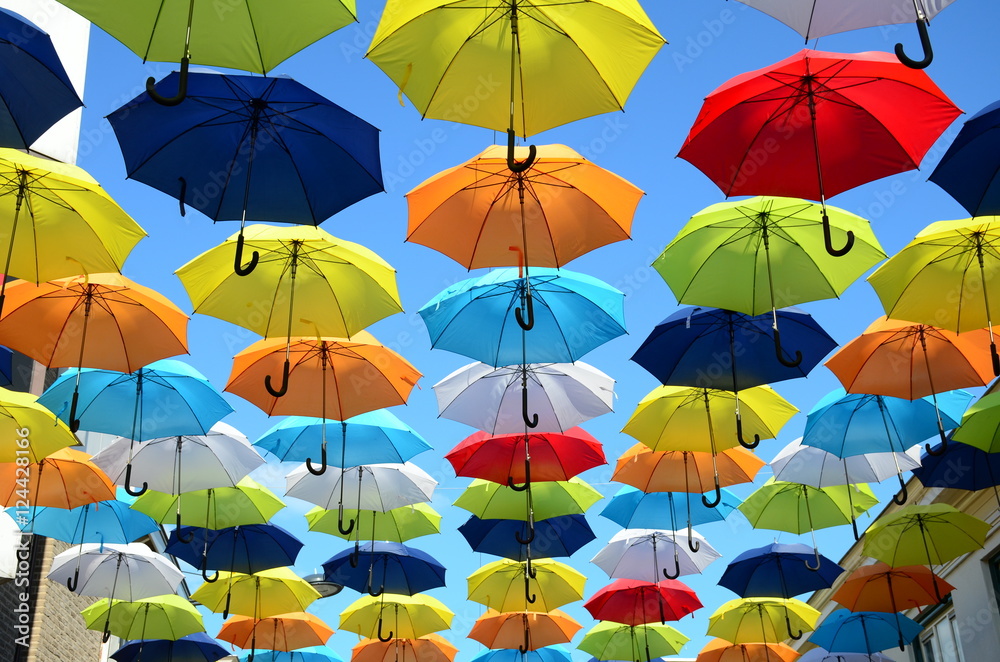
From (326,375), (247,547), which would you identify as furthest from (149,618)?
(326,375)

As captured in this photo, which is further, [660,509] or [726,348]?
[660,509]

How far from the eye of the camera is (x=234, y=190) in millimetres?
7324

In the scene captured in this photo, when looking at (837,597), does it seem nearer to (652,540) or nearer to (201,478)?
(652,540)

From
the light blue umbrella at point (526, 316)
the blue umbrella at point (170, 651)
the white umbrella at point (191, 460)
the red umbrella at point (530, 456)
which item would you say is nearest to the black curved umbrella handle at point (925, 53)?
the light blue umbrella at point (526, 316)

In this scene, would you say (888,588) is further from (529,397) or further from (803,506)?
(529,397)

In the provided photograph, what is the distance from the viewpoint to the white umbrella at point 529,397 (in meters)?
10.3

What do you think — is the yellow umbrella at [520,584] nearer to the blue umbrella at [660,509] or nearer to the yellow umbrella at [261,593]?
the blue umbrella at [660,509]

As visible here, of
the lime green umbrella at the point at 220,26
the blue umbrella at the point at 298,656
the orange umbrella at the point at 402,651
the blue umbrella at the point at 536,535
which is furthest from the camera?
the blue umbrella at the point at 298,656

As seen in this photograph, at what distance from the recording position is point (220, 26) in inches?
233

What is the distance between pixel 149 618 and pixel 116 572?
1.11m

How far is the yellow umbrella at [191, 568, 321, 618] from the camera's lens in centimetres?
1291

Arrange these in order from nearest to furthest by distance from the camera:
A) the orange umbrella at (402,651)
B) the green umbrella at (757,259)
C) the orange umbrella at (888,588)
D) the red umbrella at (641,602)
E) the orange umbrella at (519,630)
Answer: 1. the green umbrella at (757,259)
2. the orange umbrella at (888,588)
3. the red umbrella at (641,602)
4. the orange umbrella at (519,630)
5. the orange umbrella at (402,651)

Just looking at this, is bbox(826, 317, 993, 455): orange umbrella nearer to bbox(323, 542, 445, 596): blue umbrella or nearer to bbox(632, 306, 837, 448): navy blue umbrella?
bbox(632, 306, 837, 448): navy blue umbrella

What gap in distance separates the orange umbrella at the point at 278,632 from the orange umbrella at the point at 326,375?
5318 mm
